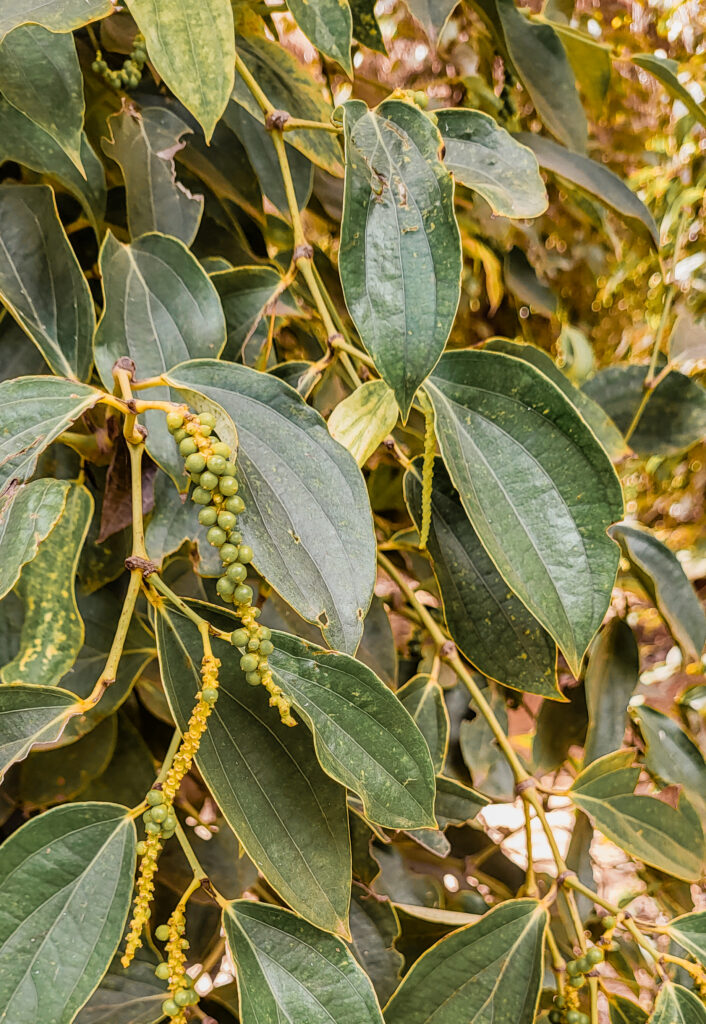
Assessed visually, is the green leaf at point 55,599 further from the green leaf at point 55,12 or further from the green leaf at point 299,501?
the green leaf at point 55,12

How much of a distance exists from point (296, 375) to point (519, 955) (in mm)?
365

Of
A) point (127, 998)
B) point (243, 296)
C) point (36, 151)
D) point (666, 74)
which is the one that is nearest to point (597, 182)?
point (666, 74)

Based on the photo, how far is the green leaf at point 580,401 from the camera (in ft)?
1.59

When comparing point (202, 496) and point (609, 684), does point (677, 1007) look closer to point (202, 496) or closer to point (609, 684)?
point (609, 684)

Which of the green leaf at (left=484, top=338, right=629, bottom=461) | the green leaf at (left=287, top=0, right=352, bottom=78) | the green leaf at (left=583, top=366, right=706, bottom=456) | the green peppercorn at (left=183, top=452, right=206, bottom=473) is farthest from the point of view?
the green leaf at (left=583, top=366, right=706, bottom=456)

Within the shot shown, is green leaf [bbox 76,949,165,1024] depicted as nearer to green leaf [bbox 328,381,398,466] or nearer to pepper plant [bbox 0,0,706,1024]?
pepper plant [bbox 0,0,706,1024]

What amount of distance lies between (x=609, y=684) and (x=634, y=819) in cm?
12

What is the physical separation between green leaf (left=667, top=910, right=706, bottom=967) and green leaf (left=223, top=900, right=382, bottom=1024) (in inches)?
7.8

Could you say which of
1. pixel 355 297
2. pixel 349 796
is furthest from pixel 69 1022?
pixel 355 297

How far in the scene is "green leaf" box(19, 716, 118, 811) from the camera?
1.52ft

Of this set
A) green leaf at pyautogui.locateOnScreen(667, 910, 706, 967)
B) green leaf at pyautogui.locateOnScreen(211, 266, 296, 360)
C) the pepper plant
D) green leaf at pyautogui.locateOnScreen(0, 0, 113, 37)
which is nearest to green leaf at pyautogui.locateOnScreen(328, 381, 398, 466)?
the pepper plant

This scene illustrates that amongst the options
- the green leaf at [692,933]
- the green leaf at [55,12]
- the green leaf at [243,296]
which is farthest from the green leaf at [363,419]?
the green leaf at [692,933]

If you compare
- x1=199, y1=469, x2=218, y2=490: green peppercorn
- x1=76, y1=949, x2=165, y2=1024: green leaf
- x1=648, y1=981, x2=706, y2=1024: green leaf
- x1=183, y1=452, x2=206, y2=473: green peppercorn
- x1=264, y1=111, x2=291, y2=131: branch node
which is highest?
x1=264, y1=111, x2=291, y2=131: branch node

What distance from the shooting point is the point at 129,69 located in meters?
0.46
